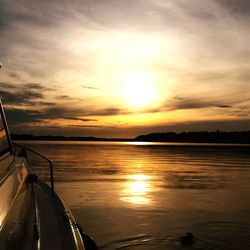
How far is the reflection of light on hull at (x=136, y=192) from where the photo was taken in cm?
1560

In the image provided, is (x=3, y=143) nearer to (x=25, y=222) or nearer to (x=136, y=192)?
(x=25, y=222)

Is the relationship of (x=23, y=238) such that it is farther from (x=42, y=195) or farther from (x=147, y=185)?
(x=147, y=185)

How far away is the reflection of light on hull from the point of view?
15.6 m

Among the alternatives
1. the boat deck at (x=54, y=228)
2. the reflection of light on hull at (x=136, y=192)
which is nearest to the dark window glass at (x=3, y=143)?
the boat deck at (x=54, y=228)

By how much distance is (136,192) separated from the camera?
18125 mm

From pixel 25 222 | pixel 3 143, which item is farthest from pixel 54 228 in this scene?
pixel 3 143

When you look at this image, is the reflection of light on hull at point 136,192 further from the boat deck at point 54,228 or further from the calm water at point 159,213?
the boat deck at point 54,228

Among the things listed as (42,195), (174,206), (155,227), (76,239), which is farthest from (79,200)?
(76,239)

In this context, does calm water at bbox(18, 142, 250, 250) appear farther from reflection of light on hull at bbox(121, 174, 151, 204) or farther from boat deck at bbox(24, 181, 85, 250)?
boat deck at bbox(24, 181, 85, 250)

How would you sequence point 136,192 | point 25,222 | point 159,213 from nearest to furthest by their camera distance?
point 25,222
point 159,213
point 136,192

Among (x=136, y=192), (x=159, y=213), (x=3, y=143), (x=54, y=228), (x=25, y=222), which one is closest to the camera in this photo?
(x=25, y=222)

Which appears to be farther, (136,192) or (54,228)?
(136,192)

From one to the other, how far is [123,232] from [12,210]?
23.6ft

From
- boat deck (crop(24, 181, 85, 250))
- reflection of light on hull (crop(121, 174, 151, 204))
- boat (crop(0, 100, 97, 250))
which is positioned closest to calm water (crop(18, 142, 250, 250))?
reflection of light on hull (crop(121, 174, 151, 204))
